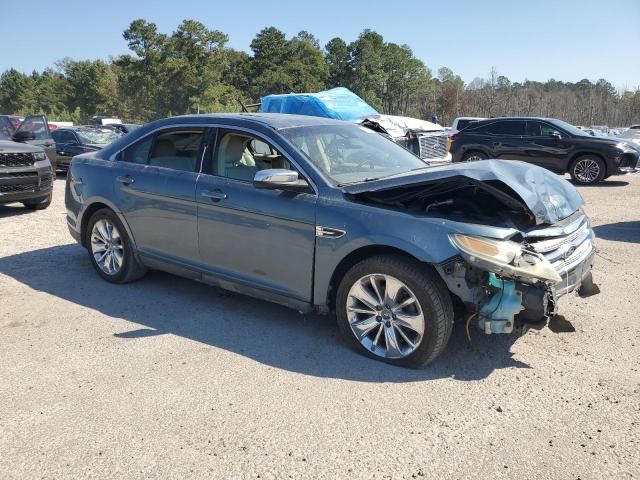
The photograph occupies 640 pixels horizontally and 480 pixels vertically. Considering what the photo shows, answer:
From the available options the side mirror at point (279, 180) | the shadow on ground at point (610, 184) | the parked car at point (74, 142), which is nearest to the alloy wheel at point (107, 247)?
the side mirror at point (279, 180)

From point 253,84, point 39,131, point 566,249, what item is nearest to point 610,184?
point 566,249

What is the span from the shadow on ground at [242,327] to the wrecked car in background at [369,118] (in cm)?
607

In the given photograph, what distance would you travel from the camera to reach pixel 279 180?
3.88m

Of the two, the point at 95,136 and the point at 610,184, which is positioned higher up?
the point at 95,136

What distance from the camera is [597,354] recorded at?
3855 millimetres

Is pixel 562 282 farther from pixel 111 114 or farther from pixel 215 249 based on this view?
pixel 111 114

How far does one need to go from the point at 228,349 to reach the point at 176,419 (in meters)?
0.95

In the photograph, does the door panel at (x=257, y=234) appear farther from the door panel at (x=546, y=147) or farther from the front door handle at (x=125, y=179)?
the door panel at (x=546, y=147)

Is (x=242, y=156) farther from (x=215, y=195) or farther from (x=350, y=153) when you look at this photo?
(x=350, y=153)

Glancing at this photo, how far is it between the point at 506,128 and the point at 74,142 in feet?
40.9

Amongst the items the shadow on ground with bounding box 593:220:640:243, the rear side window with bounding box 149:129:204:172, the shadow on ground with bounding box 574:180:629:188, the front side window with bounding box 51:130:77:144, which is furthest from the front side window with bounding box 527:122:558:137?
the front side window with bounding box 51:130:77:144

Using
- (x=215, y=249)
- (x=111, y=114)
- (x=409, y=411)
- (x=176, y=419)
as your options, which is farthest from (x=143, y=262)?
(x=111, y=114)

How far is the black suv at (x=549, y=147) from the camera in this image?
44.6ft

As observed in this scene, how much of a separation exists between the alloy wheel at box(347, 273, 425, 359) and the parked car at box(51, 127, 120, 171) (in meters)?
13.8
